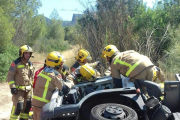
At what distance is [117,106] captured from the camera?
2.68 meters

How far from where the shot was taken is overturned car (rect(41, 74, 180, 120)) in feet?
8.39

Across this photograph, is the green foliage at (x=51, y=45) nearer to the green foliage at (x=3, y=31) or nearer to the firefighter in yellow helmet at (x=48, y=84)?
the green foliage at (x=3, y=31)

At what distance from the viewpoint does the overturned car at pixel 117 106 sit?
256cm

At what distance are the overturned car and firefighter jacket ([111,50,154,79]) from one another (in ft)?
0.76

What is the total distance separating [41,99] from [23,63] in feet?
5.82

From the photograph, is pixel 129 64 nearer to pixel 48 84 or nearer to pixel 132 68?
pixel 132 68

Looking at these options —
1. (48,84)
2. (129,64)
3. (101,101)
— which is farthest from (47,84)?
(129,64)

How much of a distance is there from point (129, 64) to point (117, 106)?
1.05 metres

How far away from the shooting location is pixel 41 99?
3.75m

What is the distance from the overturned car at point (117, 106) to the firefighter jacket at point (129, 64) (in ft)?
0.76

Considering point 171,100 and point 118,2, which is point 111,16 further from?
point 171,100

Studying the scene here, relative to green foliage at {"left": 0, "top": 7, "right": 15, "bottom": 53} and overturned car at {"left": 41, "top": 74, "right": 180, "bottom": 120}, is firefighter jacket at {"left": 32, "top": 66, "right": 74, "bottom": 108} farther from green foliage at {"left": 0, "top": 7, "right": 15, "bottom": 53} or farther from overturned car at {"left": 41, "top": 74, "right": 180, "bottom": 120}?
green foliage at {"left": 0, "top": 7, "right": 15, "bottom": 53}

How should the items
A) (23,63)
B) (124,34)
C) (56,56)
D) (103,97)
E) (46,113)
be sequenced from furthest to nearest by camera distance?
(124,34) → (23,63) → (56,56) → (103,97) → (46,113)

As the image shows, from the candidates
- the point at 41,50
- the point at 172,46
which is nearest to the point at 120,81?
the point at 172,46
